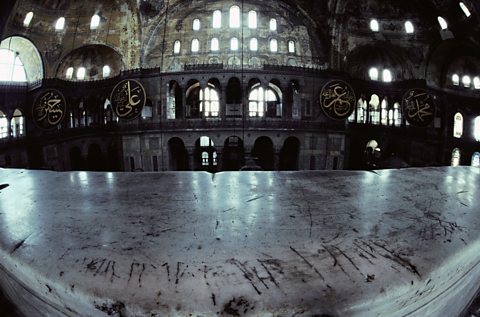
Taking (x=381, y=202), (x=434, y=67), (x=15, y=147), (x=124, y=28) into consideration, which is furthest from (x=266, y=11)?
(x=381, y=202)

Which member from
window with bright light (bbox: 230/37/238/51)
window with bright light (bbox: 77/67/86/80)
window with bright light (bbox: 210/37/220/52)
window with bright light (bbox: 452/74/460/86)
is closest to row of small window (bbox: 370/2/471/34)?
window with bright light (bbox: 452/74/460/86)

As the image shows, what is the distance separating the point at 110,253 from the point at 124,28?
1449cm

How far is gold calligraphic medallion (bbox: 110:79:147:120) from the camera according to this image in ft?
32.1

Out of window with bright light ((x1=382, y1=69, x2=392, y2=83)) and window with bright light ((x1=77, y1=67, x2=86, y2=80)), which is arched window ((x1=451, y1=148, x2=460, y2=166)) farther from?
window with bright light ((x1=77, y1=67, x2=86, y2=80))

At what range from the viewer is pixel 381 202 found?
4.45ft

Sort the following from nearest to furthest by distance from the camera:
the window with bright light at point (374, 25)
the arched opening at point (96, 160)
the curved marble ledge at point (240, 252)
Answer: the curved marble ledge at point (240, 252) < the window with bright light at point (374, 25) < the arched opening at point (96, 160)

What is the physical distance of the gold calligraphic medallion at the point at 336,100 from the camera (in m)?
9.27

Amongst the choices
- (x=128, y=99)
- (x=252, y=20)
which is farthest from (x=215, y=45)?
(x=128, y=99)

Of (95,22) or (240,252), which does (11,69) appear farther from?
(240,252)

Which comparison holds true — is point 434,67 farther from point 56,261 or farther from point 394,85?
point 56,261

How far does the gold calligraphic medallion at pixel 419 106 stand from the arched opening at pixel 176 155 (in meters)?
10.7

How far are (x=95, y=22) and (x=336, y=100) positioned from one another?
9.56 m

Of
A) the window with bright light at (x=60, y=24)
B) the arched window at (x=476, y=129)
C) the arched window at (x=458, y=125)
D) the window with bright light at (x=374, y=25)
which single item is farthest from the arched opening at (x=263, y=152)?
the window with bright light at (x=60, y=24)

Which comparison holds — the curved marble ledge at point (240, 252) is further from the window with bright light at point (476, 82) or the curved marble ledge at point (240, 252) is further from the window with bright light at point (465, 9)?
the window with bright light at point (476, 82)
